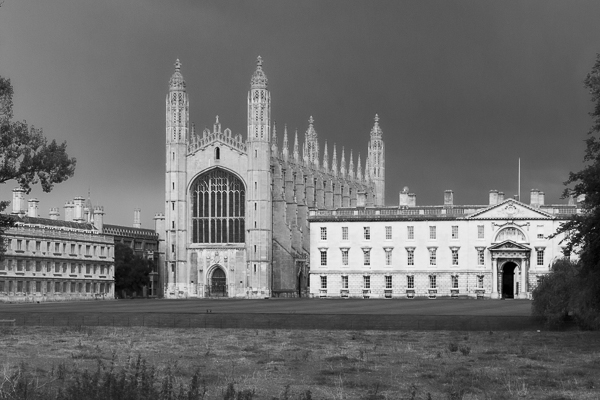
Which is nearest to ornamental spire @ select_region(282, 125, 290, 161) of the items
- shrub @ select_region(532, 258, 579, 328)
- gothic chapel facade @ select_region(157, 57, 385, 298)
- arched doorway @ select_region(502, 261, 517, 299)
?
gothic chapel facade @ select_region(157, 57, 385, 298)

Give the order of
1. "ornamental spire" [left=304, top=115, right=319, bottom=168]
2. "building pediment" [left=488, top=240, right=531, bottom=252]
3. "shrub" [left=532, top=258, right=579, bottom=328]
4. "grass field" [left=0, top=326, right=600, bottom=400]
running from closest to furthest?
"grass field" [left=0, top=326, right=600, bottom=400] < "shrub" [left=532, top=258, right=579, bottom=328] < "building pediment" [left=488, top=240, right=531, bottom=252] < "ornamental spire" [left=304, top=115, right=319, bottom=168]

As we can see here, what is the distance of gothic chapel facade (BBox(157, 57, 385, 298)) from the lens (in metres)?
123

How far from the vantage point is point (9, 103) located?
47.7m

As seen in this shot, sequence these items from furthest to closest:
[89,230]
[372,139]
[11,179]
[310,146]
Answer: [372,139] < [310,146] < [89,230] < [11,179]

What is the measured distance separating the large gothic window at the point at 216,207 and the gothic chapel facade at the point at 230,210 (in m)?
0.10

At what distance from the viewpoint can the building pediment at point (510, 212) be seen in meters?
109

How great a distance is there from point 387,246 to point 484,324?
61.1 m

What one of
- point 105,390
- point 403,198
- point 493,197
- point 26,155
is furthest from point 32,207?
point 105,390

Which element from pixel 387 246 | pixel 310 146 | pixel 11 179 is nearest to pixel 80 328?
pixel 11 179

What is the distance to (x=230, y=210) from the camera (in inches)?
4956

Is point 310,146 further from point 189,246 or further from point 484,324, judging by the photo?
point 484,324

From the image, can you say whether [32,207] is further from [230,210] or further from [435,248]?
[435,248]

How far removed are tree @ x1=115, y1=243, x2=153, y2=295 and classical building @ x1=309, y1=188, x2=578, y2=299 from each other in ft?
67.3

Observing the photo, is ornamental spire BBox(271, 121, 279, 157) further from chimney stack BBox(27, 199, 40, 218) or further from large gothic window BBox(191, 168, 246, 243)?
chimney stack BBox(27, 199, 40, 218)
